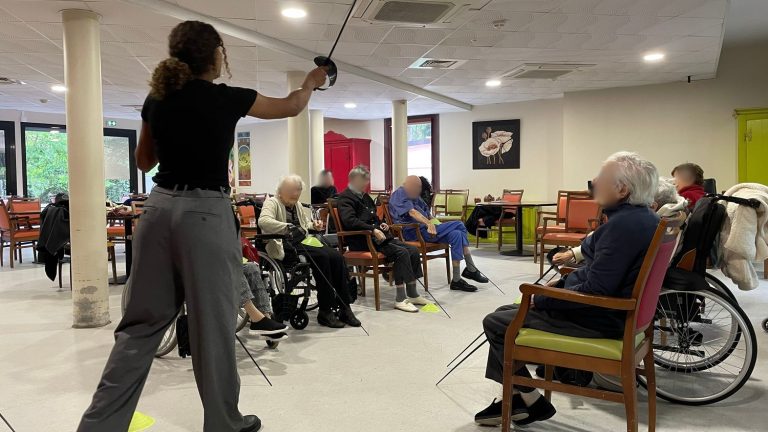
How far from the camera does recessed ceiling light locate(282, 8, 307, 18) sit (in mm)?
4688

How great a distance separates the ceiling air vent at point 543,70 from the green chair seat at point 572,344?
5.58m

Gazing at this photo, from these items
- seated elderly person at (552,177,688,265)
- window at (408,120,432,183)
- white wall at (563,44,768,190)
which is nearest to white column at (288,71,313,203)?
white wall at (563,44,768,190)

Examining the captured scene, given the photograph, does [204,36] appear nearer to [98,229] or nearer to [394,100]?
[98,229]

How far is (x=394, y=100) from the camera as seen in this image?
955 cm

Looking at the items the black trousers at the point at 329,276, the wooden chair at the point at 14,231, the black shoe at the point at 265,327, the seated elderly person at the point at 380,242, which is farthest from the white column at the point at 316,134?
the black shoe at the point at 265,327

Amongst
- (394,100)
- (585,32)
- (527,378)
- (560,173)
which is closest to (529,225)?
(560,173)

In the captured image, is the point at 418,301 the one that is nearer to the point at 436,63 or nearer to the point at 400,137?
the point at 436,63

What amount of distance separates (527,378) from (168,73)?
1.62 m

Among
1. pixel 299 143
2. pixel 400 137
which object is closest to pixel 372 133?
pixel 400 137

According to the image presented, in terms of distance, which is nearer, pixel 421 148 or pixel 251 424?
pixel 251 424

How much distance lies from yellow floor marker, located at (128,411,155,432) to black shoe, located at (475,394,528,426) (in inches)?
55.7

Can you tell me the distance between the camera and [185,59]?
1.78 meters

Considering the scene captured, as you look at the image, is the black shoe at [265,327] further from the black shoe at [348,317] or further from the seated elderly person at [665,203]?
the seated elderly person at [665,203]

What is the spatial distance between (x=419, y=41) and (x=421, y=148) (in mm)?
6195
